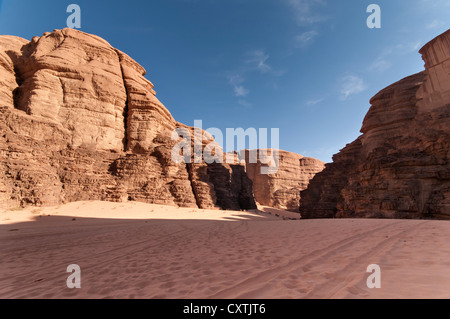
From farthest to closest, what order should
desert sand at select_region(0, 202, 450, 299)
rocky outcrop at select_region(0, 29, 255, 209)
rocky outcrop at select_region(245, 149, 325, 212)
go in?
rocky outcrop at select_region(245, 149, 325, 212) < rocky outcrop at select_region(0, 29, 255, 209) < desert sand at select_region(0, 202, 450, 299)

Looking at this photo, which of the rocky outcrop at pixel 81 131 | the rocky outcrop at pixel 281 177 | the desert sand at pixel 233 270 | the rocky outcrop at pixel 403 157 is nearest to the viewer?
the desert sand at pixel 233 270

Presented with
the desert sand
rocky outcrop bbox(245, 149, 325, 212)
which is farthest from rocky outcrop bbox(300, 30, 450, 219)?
rocky outcrop bbox(245, 149, 325, 212)

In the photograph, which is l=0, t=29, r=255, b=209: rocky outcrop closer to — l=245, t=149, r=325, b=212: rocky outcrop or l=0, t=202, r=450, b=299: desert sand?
l=0, t=202, r=450, b=299: desert sand

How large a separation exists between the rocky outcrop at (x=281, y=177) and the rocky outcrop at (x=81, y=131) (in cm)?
3460

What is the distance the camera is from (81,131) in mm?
20828

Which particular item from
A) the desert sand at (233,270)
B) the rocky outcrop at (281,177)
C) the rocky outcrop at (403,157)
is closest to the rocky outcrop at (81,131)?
the desert sand at (233,270)

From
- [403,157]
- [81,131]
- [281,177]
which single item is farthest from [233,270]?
[281,177]

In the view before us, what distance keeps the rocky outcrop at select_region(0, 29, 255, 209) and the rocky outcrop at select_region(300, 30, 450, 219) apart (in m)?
16.9

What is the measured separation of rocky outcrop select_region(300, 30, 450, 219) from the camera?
16938 millimetres

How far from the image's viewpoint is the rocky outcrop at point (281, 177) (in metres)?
58.9

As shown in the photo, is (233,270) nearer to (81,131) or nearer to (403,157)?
(403,157)

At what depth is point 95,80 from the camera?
75.2 feet

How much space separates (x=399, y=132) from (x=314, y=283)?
29.4 meters

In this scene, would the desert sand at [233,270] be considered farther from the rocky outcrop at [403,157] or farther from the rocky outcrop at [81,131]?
the rocky outcrop at [403,157]
